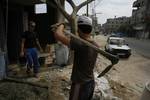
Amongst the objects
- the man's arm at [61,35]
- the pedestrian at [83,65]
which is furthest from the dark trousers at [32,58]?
the man's arm at [61,35]

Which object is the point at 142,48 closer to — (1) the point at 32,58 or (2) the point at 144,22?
(1) the point at 32,58

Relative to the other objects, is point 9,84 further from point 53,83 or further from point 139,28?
point 139,28

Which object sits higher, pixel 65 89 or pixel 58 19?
pixel 58 19

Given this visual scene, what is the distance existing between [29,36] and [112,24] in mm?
177559

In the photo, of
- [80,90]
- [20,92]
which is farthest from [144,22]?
[80,90]

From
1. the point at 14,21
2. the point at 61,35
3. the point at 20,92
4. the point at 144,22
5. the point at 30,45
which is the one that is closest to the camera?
the point at 61,35

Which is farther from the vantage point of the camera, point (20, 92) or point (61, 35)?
point (20, 92)

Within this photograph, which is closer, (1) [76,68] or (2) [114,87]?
(1) [76,68]

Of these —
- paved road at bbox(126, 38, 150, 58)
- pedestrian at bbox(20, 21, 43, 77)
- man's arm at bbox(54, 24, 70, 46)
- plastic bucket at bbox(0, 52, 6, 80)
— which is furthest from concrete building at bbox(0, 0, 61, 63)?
paved road at bbox(126, 38, 150, 58)

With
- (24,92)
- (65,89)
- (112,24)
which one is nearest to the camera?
(24,92)

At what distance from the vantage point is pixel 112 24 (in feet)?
606

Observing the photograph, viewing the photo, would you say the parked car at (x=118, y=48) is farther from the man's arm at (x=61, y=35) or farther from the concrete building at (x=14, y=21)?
the man's arm at (x=61, y=35)

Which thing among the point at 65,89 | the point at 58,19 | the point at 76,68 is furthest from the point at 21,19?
the point at 76,68

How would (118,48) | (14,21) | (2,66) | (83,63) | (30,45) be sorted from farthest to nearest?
(118,48), (14,21), (30,45), (2,66), (83,63)
